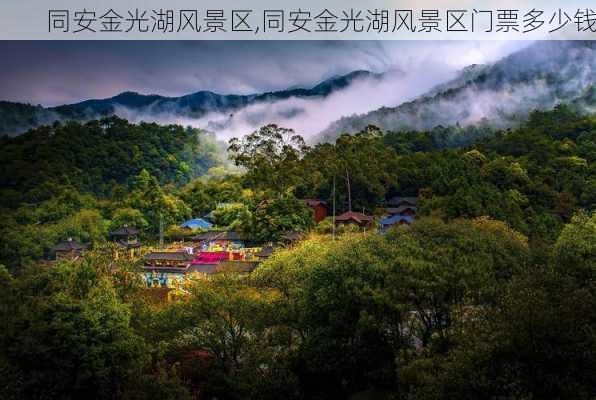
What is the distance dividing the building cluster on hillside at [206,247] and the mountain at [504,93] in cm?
1795

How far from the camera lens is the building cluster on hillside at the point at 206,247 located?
64.9ft

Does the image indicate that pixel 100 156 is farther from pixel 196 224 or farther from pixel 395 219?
pixel 395 219

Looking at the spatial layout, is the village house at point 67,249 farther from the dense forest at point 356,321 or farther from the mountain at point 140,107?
the mountain at point 140,107

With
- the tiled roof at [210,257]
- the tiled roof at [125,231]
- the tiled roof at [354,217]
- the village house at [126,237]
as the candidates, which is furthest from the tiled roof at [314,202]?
the tiled roof at [125,231]

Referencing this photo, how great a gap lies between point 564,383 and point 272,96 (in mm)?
49291

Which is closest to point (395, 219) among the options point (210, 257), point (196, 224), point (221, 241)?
point (221, 241)

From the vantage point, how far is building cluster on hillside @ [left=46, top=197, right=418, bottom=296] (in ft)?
64.9

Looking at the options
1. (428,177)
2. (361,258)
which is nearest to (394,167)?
(428,177)

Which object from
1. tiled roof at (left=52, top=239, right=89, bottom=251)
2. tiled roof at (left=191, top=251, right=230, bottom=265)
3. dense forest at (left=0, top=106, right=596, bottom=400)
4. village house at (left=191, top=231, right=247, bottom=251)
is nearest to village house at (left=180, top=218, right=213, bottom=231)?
village house at (left=191, top=231, right=247, bottom=251)

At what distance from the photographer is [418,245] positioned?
10.8 meters

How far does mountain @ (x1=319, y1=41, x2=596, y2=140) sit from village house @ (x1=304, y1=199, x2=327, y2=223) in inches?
697

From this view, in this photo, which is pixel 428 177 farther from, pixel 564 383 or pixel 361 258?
pixel 564 383

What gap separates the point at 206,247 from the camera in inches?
993

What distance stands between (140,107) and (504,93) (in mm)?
35340
